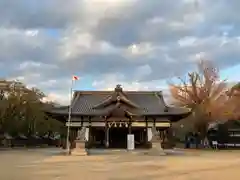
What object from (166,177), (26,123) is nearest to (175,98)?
(26,123)

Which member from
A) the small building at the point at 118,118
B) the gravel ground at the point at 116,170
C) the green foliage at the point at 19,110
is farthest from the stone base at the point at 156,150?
the green foliage at the point at 19,110

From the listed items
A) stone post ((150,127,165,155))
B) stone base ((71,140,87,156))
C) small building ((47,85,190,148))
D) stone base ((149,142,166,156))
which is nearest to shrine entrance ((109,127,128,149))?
small building ((47,85,190,148))

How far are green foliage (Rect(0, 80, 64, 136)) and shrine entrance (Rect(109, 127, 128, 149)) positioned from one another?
11.3 metres

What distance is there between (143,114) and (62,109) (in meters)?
8.97

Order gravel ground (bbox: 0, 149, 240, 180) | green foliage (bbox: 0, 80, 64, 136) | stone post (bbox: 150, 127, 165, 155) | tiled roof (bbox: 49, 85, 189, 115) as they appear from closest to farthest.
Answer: gravel ground (bbox: 0, 149, 240, 180), stone post (bbox: 150, 127, 165, 155), tiled roof (bbox: 49, 85, 189, 115), green foliage (bbox: 0, 80, 64, 136)

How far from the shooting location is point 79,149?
115 ft

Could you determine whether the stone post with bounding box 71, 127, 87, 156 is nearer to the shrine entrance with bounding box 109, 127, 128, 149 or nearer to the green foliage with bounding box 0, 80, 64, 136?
the shrine entrance with bounding box 109, 127, 128, 149

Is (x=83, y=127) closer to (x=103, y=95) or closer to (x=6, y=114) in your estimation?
(x=103, y=95)

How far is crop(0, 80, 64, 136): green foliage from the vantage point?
50625 mm

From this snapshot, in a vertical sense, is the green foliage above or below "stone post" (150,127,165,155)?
above

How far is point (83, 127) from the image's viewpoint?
41875mm

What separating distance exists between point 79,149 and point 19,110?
20953mm

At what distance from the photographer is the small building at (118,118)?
41688 mm

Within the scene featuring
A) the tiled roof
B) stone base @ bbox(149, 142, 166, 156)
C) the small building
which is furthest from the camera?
the tiled roof
